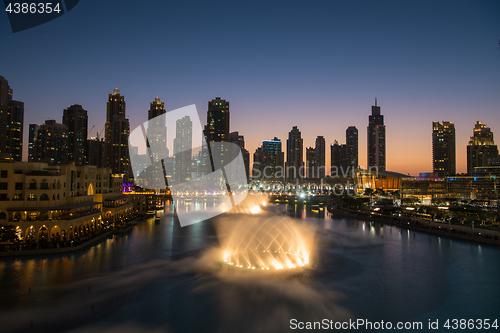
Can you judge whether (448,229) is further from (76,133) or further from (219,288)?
(76,133)

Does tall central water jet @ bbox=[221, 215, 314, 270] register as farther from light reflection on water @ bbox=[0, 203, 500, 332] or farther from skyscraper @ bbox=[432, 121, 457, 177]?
skyscraper @ bbox=[432, 121, 457, 177]

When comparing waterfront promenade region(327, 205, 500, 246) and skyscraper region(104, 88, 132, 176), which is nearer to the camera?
waterfront promenade region(327, 205, 500, 246)

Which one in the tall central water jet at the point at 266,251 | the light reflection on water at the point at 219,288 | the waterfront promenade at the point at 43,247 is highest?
the waterfront promenade at the point at 43,247

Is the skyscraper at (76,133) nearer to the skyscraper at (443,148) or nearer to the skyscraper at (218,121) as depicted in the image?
the skyscraper at (218,121)

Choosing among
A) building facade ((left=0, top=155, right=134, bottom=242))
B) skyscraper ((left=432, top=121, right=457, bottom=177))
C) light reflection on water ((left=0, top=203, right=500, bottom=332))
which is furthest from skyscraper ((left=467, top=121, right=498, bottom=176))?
building facade ((left=0, top=155, right=134, bottom=242))

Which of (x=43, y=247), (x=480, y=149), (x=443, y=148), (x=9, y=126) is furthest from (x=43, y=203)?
(x=443, y=148)

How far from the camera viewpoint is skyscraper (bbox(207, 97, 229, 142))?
19638 centimetres

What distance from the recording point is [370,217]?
203 feet

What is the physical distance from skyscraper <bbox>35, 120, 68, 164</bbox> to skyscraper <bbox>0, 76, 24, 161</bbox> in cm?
925

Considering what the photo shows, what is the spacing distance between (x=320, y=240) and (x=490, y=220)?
28006mm

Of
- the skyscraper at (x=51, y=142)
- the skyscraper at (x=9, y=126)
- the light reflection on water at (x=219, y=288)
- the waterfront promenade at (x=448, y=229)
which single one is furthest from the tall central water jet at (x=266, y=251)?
the skyscraper at (x=51, y=142)

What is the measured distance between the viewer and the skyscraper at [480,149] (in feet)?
448

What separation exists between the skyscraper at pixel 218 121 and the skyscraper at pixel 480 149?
129 meters

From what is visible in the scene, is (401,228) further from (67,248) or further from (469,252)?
(67,248)
